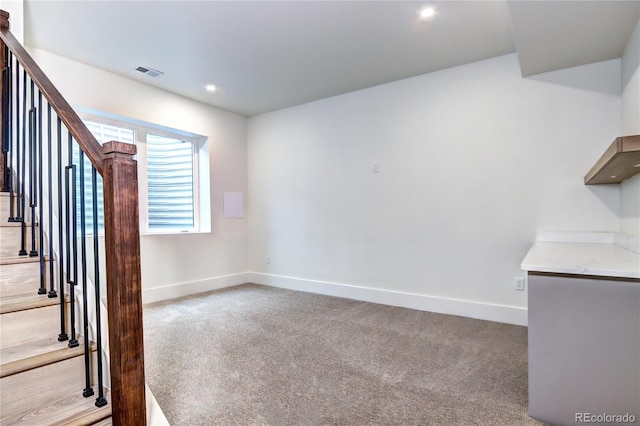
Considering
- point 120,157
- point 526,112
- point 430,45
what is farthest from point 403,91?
point 120,157

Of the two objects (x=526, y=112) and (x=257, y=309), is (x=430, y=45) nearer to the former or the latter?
(x=526, y=112)

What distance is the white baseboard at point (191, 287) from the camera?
376 centimetres

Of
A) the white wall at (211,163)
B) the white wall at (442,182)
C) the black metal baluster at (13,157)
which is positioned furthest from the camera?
the white wall at (211,163)

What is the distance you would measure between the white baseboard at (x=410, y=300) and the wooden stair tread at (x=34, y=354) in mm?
2821

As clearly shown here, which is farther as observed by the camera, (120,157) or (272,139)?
(272,139)

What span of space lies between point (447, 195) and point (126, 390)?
300cm

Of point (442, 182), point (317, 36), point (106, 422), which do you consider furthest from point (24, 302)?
point (442, 182)

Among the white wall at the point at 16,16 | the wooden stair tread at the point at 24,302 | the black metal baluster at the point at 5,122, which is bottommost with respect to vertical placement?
the wooden stair tread at the point at 24,302

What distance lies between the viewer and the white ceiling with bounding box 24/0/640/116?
217cm

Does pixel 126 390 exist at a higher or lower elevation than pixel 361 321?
higher

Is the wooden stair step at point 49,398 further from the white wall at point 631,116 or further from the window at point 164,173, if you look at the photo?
the white wall at point 631,116

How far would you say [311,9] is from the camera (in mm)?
2350

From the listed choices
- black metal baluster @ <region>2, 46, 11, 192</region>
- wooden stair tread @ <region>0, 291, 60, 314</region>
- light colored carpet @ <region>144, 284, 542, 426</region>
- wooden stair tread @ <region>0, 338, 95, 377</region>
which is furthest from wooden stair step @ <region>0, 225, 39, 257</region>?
light colored carpet @ <region>144, 284, 542, 426</region>

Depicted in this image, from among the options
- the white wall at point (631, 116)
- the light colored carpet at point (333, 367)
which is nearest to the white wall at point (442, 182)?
the white wall at point (631, 116)
